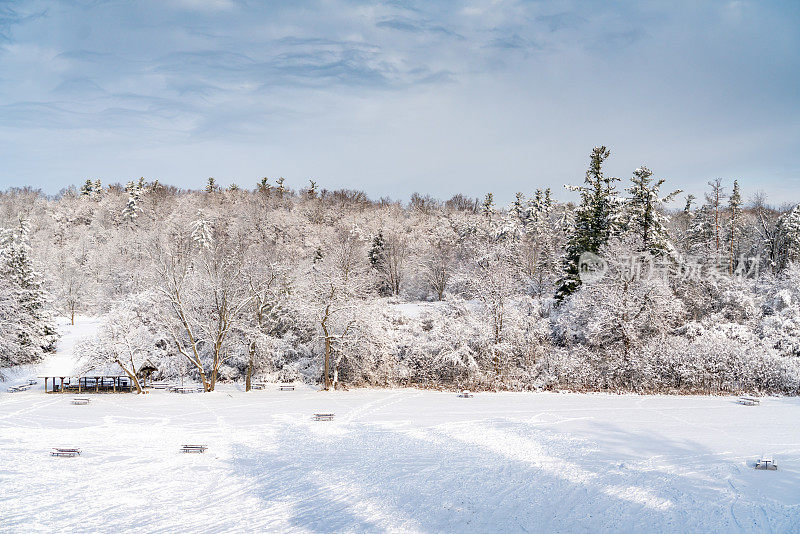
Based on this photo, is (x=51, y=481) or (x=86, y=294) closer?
(x=51, y=481)

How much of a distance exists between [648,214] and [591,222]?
13.0ft

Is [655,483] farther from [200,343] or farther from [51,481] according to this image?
[200,343]

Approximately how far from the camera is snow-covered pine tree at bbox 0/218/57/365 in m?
36.2

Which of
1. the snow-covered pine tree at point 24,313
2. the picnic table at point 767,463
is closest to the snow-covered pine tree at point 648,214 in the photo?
the picnic table at point 767,463

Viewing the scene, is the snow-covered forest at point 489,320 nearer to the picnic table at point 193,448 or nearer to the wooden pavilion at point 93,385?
the wooden pavilion at point 93,385

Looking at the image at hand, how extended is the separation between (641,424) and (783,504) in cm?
856

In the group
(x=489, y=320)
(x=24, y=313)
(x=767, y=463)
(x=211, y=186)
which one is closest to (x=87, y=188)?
(x=211, y=186)

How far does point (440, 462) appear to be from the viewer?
17.0 m

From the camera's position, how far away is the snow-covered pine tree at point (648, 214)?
117 feet

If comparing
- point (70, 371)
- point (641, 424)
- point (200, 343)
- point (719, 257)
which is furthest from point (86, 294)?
point (719, 257)

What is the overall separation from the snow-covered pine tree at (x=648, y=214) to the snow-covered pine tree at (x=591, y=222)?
1301 millimetres

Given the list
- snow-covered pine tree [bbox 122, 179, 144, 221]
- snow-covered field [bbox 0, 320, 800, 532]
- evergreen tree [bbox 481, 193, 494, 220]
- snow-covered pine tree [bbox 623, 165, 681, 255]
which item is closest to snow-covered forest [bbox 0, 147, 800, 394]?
snow-covered pine tree [bbox 623, 165, 681, 255]

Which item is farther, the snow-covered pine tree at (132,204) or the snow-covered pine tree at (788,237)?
the snow-covered pine tree at (132,204)

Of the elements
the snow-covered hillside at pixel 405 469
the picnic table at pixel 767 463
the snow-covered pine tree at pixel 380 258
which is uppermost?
the snow-covered pine tree at pixel 380 258
